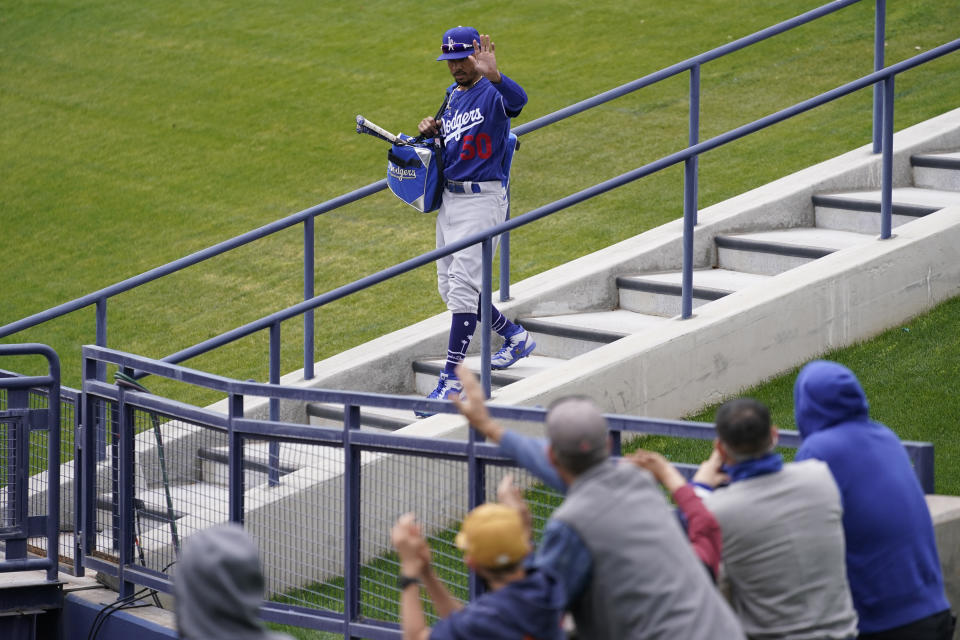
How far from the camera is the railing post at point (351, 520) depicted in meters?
5.76

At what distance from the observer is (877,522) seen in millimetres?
4129

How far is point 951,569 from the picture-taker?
5.08 metres

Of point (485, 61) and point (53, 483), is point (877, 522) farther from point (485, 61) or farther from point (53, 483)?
point (53, 483)

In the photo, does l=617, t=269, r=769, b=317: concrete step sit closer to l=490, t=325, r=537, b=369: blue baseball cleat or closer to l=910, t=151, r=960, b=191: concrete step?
l=490, t=325, r=537, b=369: blue baseball cleat

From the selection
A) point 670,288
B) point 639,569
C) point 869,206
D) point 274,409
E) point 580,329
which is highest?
point 869,206

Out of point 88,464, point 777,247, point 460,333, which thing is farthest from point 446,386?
point 777,247

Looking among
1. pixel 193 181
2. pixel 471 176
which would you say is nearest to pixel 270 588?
pixel 471 176

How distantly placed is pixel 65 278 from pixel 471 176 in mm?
6895

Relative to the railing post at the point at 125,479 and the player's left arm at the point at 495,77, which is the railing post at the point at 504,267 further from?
the railing post at the point at 125,479

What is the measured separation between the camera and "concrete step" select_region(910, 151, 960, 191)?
32.4 ft

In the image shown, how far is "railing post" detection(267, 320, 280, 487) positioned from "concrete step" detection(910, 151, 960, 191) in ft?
17.6

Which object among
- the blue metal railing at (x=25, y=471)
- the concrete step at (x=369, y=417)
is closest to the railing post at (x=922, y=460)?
the concrete step at (x=369, y=417)

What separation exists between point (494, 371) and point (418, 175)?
4.41ft

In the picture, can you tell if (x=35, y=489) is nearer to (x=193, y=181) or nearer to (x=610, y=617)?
(x=610, y=617)
